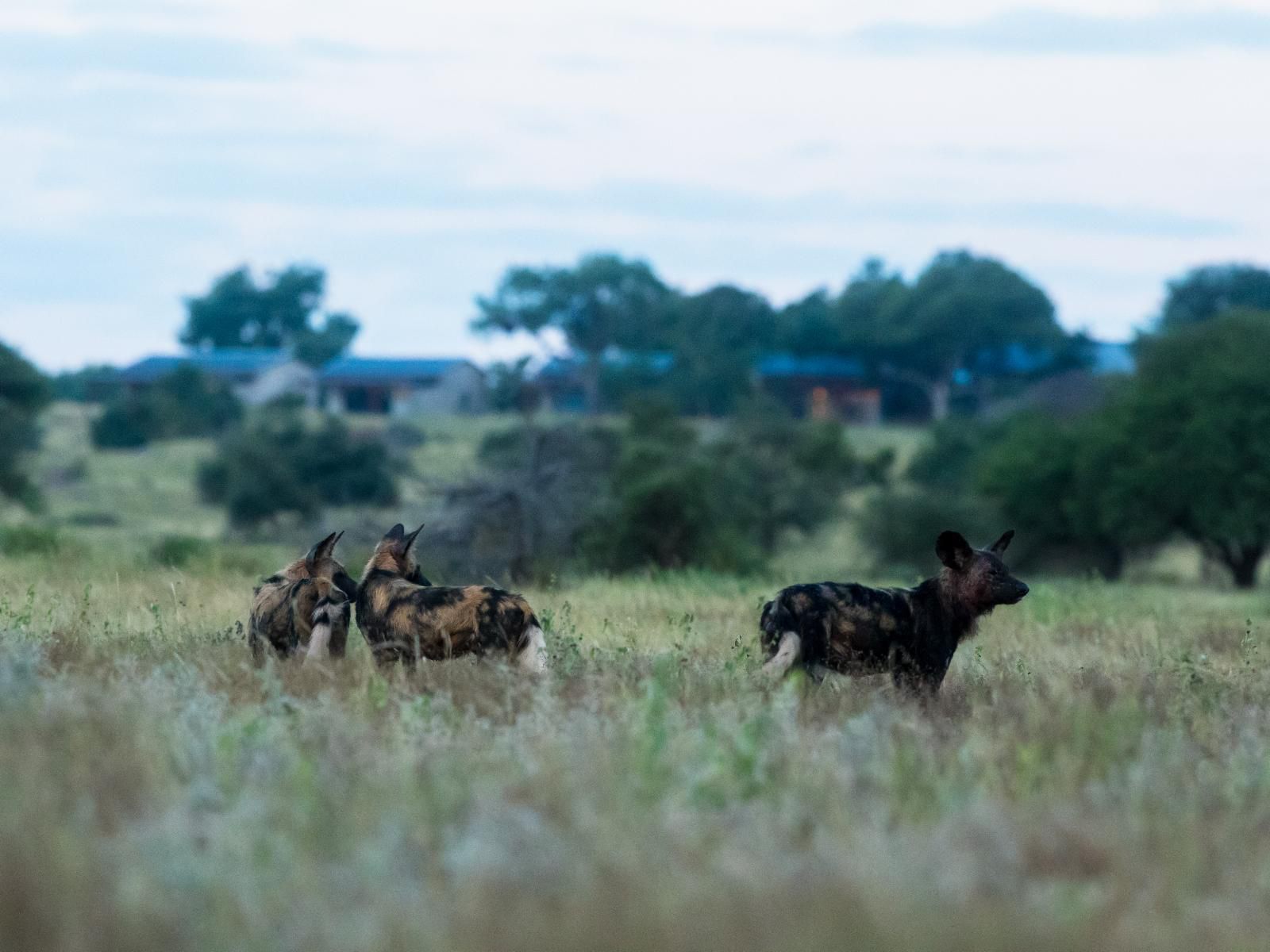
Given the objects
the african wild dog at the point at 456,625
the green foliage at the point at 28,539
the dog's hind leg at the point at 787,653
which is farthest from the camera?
the green foliage at the point at 28,539

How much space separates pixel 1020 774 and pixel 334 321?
133019 millimetres

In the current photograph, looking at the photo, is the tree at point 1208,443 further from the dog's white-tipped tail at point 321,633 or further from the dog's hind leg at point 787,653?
the dog's white-tipped tail at point 321,633

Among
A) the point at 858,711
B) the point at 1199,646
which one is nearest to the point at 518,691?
the point at 858,711

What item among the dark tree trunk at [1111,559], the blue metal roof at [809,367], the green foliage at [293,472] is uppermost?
the blue metal roof at [809,367]

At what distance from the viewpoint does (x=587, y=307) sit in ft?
369

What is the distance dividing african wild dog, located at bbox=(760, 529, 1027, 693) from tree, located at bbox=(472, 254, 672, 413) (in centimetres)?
9957

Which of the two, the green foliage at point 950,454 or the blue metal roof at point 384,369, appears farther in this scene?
the blue metal roof at point 384,369

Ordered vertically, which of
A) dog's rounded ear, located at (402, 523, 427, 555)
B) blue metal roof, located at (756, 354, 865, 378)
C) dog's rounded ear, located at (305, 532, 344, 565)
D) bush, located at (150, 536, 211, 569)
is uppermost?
dog's rounded ear, located at (402, 523, 427, 555)

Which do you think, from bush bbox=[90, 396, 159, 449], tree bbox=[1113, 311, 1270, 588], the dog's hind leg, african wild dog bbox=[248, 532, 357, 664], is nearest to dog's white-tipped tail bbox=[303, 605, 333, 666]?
african wild dog bbox=[248, 532, 357, 664]

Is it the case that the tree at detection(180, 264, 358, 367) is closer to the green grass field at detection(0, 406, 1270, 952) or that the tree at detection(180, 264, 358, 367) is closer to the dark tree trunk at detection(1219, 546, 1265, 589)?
the dark tree trunk at detection(1219, 546, 1265, 589)

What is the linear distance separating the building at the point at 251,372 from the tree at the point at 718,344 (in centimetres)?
2263

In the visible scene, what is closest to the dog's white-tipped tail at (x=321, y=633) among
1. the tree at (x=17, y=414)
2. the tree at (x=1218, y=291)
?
the tree at (x=17, y=414)

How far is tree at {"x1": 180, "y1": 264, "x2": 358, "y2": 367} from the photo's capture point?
138 meters

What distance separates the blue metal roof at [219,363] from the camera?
122125 mm
